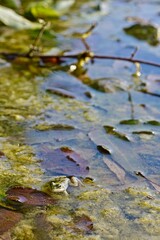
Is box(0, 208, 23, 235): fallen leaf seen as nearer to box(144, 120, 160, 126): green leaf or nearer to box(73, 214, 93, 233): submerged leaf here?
box(73, 214, 93, 233): submerged leaf

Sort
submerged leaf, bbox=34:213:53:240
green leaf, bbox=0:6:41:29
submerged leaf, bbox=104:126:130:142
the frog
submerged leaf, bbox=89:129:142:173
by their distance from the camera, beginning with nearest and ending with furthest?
submerged leaf, bbox=34:213:53:240
the frog
submerged leaf, bbox=89:129:142:173
submerged leaf, bbox=104:126:130:142
green leaf, bbox=0:6:41:29

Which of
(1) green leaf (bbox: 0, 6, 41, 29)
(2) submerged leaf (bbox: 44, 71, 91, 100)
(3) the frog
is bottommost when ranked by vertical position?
(2) submerged leaf (bbox: 44, 71, 91, 100)

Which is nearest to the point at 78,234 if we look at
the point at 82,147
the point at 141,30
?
the point at 82,147

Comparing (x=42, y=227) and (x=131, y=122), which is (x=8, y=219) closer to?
(x=42, y=227)

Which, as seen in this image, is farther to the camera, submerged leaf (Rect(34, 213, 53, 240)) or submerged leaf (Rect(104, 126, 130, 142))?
submerged leaf (Rect(104, 126, 130, 142))

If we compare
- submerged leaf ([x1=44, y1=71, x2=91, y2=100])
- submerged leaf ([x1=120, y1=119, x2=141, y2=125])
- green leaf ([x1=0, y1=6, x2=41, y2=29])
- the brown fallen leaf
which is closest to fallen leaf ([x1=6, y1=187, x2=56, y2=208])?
the brown fallen leaf
